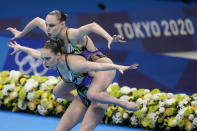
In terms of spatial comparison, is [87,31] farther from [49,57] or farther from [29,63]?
[29,63]

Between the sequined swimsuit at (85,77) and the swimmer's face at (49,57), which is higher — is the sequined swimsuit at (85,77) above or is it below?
below

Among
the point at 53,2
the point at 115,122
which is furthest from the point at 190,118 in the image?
the point at 53,2

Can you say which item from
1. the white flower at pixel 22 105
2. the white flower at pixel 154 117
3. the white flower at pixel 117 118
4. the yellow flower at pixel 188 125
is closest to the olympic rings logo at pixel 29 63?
the white flower at pixel 22 105

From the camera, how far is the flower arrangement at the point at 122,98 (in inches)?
296

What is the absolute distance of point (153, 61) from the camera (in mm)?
9188

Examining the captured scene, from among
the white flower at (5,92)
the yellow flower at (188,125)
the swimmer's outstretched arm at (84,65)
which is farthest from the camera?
the white flower at (5,92)

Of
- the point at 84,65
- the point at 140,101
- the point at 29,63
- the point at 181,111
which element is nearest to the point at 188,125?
the point at 181,111

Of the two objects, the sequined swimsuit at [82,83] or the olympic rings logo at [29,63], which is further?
the olympic rings logo at [29,63]

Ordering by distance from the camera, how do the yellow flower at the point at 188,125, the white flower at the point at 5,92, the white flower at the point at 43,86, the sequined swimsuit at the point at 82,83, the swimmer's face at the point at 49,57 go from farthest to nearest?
the white flower at the point at 5,92 < the white flower at the point at 43,86 < the yellow flower at the point at 188,125 < the sequined swimsuit at the point at 82,83 < the swimmer's face at the point at 49,57

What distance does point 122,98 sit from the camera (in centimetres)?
792

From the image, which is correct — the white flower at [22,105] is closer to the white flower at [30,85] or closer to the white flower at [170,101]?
the white flower at [30,85]

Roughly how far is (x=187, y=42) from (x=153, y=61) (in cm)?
390

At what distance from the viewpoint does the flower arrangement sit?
7516 mm

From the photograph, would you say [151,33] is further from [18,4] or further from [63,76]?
[63,76]
